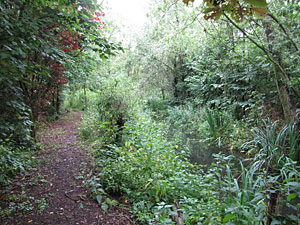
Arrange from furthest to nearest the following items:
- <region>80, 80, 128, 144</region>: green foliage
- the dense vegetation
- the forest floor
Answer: <region>80, 80, 128, 144</region>: green foliage < the forest floor < the dense vegetation

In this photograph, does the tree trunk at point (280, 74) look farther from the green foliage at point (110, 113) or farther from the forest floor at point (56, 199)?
the forest floor at point (56, 199)

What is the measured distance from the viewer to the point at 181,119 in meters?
8.52

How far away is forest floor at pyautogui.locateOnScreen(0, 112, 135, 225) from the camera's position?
→ 194cm

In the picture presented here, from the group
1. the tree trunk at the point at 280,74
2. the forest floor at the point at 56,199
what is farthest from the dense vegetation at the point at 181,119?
the forest floor at the point at 56,199

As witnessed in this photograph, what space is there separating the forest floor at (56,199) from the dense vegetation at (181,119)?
0.54 feet

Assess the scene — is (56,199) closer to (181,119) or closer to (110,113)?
(110,113)

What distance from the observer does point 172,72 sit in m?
11.4

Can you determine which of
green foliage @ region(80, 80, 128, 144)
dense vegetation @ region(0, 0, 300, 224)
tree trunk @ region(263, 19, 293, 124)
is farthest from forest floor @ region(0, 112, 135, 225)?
tree trunk @ region(263, 19, 293, 124)

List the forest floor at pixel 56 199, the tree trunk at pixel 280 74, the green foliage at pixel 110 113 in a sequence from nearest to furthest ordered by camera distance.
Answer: the forest floor at pixel 56 199, the tree trunk at pixel 280 74, the green foliage at pixel 110 113

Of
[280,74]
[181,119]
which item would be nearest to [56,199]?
[280,74]

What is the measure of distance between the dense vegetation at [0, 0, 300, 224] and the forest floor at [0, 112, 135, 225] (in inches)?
6.5

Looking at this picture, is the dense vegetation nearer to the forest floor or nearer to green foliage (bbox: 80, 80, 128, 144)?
green foliage (bbox: 80, 80, 128, 144)

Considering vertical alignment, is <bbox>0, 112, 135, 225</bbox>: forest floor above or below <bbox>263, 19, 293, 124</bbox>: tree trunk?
below

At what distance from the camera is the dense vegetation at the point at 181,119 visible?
1806 mm
